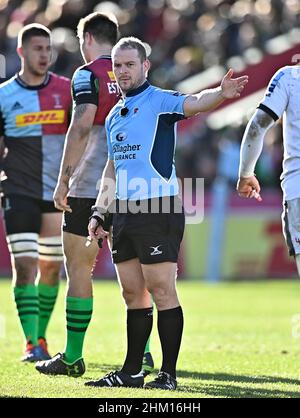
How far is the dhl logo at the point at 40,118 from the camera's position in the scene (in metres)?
9.98

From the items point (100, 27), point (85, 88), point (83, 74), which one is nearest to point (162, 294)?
point (85, 88)

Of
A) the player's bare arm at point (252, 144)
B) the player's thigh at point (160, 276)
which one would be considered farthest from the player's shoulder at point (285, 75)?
the player's thigh at point (160, 276)

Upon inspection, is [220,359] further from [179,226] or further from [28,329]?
[179,226]

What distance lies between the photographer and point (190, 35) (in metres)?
21.3

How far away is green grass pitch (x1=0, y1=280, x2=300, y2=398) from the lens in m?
7.55

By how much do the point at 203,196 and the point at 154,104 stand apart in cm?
1230

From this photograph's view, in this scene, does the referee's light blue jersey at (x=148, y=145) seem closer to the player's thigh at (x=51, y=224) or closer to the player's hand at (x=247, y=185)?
the player's hand at (x=247, y=185)

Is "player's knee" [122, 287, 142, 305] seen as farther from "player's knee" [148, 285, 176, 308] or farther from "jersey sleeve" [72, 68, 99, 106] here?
"jersey sleeve" [72, 68, 99, 106]

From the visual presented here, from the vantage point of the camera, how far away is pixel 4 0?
23641 mm

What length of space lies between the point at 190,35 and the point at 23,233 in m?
12.1

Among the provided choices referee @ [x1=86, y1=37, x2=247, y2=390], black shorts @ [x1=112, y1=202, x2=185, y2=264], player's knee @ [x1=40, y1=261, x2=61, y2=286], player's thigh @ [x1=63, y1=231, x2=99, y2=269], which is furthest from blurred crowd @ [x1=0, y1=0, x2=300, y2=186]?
black shorts @ [x1=112, y1=202, x2=185, y2=264]

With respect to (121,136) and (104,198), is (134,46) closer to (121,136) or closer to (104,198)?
(121,136)

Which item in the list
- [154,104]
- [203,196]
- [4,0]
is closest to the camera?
[154,104]
